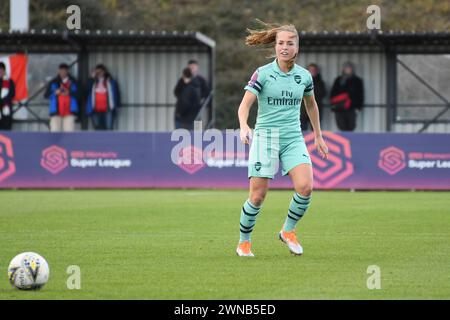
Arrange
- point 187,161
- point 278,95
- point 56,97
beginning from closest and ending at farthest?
1. point 278,95
2. point 187,161
3. point 56,97

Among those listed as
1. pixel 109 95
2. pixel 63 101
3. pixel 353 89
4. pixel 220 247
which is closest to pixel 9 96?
pixel 63 101

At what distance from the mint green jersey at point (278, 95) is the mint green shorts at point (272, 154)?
3.6 inches

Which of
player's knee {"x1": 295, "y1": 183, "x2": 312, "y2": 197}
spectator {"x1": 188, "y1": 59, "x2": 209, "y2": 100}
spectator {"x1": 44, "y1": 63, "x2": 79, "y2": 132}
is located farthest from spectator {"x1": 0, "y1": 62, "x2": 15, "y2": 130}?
player's knee {"x1": 295, "y1": 183, "x2": 312, "y2": 197}

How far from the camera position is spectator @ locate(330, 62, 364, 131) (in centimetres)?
2795

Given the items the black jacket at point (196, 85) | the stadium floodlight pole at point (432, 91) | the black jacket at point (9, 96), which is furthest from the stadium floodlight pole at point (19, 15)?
the stadium floodlight pole at point (432, 91)

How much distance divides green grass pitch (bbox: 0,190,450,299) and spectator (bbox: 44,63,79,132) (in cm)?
753

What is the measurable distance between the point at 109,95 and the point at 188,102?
254 centimetres

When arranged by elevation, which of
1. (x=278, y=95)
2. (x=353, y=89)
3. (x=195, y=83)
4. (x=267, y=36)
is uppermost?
(x=195, y=83)

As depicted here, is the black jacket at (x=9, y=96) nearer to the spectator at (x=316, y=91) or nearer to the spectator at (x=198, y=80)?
the spectator at (x=198, y=80)

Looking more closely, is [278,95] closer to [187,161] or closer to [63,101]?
[187,161]

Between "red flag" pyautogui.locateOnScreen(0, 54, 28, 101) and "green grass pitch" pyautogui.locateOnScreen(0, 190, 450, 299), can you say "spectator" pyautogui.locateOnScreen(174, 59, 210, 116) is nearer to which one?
"red flag" pyautogui.locateOnScreen(0, 54, 28, 101)

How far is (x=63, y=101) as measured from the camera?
92.0 feet

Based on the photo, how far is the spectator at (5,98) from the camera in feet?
92.3
